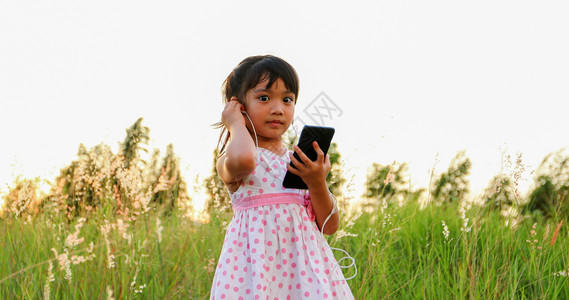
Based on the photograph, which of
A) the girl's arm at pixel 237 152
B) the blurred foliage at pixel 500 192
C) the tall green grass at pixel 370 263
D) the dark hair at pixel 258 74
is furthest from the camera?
the blurred foliage at pixel 500 192

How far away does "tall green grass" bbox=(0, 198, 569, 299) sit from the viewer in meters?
3.03

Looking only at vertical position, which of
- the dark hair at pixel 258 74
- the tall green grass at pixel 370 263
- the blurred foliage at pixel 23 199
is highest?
the dark hair at pixel 258 74

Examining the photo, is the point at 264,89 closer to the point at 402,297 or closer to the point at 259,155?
the point at 259,155

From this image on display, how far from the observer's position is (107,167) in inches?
144

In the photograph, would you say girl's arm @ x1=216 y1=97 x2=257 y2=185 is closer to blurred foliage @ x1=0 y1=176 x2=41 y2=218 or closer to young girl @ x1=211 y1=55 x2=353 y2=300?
young girl @ x1=211 y1=55 x2=353 y2=300

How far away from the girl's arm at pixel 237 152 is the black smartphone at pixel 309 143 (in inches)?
7.7

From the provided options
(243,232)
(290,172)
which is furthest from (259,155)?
(243,232)

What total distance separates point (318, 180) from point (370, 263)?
1636mm

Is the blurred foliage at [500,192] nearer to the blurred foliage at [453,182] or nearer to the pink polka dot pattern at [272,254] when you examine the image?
the blurred foliage at [453,182]

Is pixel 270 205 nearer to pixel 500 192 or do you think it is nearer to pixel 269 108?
pixel 269 108

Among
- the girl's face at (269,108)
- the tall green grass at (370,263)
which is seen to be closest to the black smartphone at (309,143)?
the girl's face at (269,108)

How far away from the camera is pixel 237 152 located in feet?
6.59

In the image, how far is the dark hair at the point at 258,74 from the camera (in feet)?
7.36

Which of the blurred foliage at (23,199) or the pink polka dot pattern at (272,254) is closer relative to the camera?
the pink polka dot pattern at (272,254)
